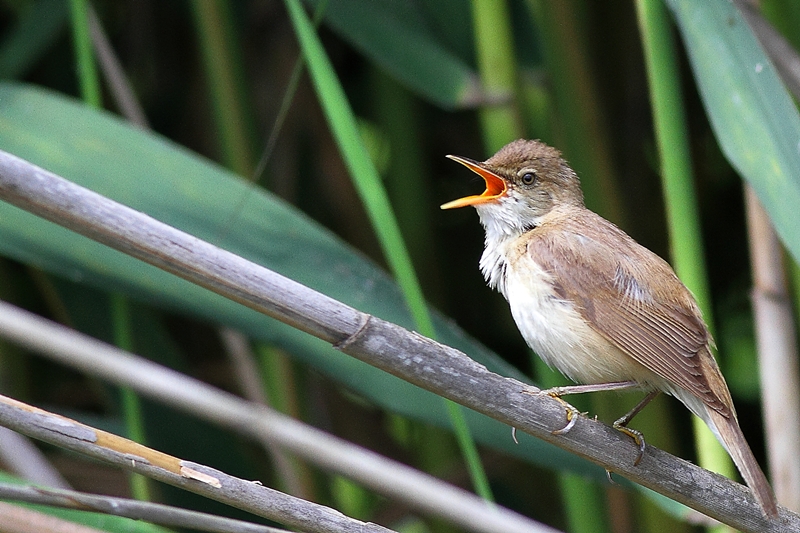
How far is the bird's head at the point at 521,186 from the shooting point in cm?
195

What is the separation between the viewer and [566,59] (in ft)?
7.00

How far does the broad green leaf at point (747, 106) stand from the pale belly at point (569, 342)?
38cm

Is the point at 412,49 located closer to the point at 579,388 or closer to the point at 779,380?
the point at 579,388

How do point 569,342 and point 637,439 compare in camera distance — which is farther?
point 569,342

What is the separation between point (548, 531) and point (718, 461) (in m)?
0.34

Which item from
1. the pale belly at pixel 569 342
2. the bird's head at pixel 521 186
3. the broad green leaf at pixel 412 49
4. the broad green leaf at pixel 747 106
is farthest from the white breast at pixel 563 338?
the broad green leaf at pixel 412 49

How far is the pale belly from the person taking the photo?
1.68 m

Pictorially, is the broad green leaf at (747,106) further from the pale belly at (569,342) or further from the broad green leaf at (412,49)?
the broad green leaf at (412,49)

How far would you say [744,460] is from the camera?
4.61ft

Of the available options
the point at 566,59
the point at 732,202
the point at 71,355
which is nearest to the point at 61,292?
the point at 71,355

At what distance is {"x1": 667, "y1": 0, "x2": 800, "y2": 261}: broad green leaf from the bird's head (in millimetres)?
426

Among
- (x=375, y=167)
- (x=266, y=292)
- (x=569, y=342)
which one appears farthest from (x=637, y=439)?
(x=375, y=167)

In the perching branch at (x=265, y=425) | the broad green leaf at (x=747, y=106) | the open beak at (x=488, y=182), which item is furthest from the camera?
the open beak at (x=488, y=182)

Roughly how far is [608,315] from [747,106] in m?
0.45
